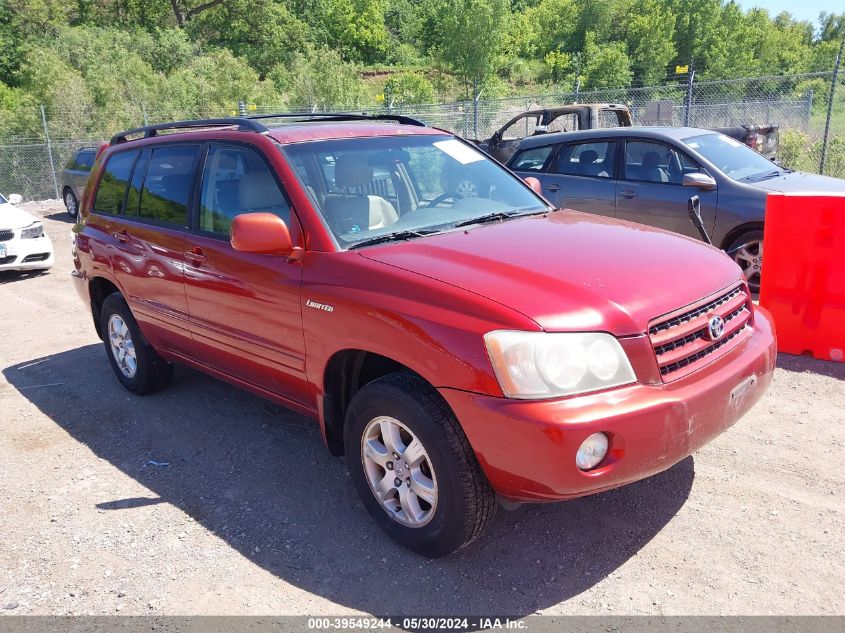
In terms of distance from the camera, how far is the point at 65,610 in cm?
284

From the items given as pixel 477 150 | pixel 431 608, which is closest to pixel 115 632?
pixel 431 608

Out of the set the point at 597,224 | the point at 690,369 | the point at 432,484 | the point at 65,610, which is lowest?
the point at 65,610

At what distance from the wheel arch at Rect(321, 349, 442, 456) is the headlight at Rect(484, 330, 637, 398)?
2.46ft

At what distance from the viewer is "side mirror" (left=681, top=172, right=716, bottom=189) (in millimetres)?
6738

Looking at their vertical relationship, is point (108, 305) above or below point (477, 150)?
below

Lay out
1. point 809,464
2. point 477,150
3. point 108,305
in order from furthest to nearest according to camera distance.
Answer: point 108,305, point 477,150, point 809,464

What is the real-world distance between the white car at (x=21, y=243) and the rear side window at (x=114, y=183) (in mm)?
5436

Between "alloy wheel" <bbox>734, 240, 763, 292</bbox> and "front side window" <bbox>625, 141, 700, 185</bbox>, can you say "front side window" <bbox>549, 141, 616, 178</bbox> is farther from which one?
"alloy wheel" <bbox>734, 240, 763, 292</bbox>

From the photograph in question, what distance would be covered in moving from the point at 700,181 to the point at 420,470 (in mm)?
5096

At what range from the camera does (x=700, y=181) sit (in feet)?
22.1

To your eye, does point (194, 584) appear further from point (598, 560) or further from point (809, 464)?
point (809, 464)

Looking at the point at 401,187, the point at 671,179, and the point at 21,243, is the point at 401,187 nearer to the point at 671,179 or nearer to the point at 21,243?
the point at 671,179

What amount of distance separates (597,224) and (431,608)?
6.97 feet

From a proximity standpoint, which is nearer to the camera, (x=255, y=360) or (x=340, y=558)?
(x=340, y=558)
